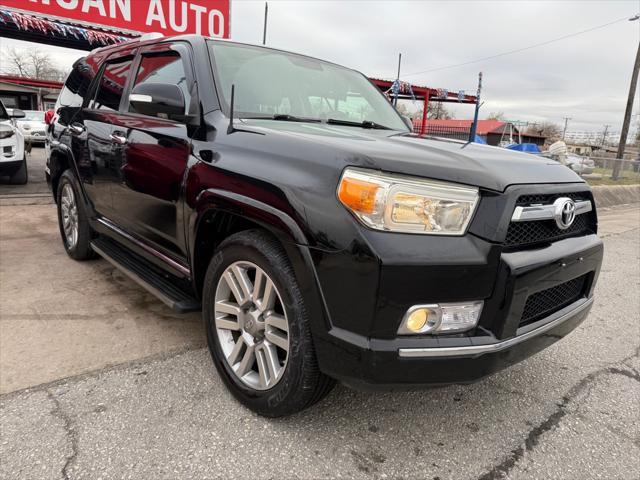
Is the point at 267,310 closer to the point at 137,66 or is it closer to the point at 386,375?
the point at 386,375

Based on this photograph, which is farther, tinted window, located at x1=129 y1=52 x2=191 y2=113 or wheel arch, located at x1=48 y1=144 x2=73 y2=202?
wheel arch, located at x1=48 y1=144 x2=73 y2=202

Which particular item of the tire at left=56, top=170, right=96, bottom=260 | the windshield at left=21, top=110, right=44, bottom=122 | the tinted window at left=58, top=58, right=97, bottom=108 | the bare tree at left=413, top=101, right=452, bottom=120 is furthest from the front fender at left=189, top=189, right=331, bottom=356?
the bare tree at left=413, top=101, right=452, bottom=120

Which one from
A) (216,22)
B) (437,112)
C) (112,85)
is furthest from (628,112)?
(437,112)

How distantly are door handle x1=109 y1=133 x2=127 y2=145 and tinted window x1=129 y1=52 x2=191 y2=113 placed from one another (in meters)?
0.21

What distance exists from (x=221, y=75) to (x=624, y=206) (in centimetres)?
1496

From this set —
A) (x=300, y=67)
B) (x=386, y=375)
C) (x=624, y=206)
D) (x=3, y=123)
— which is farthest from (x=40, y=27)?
(x=624, y=206)

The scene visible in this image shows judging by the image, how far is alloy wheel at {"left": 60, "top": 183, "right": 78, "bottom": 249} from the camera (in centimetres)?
434

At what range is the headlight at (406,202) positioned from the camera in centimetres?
173

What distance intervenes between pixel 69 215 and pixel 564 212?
430 centimetres

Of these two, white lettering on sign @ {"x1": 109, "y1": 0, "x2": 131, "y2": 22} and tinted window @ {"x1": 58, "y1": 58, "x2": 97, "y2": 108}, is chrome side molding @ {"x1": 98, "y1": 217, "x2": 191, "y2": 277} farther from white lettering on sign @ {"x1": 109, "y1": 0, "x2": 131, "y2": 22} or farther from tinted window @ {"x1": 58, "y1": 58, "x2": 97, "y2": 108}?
white lettering on sign @ {"x1": 109, "y1": 0, "x2": 131, "y2": 22}

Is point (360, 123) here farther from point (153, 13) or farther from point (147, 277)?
point (153, 13)

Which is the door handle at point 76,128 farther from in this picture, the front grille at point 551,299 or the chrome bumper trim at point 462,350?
the front grille at point 551,299

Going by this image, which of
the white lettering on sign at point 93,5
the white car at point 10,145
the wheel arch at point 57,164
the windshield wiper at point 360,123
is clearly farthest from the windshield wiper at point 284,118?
the white lettering on sign at point 93,5

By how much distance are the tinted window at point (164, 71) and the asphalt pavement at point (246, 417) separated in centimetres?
155
